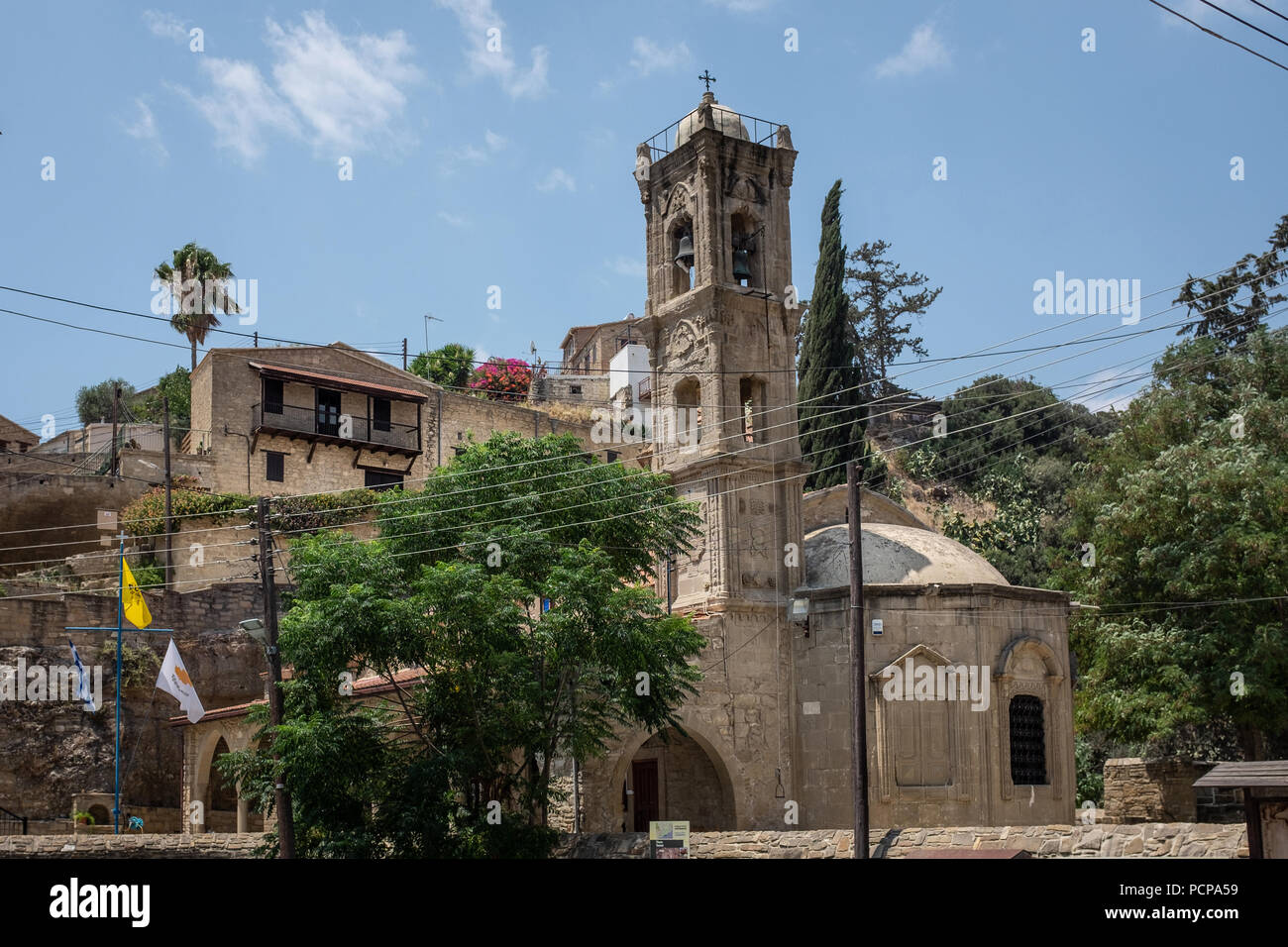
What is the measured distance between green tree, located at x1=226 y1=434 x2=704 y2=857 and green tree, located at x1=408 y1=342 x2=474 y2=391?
49.3 metres

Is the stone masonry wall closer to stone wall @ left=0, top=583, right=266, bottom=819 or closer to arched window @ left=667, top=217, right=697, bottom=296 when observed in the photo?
stone wall @ left=0, top=583, right=266, bottom=819

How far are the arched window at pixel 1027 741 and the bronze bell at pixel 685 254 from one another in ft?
49.3

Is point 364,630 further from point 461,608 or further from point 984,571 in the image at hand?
point 984,571

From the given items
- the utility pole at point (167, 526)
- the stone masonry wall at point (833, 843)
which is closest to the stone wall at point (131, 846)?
the stone masonry wall at point (833, 843)

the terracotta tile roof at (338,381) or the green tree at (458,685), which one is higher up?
the terracotta tile roof at (338,381)

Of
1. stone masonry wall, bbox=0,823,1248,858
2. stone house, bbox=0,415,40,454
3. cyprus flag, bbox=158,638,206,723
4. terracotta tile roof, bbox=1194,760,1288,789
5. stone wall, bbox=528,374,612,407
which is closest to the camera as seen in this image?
terracotta tile roof, bbox=1194,760,1288,789

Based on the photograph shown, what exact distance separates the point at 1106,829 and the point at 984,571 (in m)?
15.9

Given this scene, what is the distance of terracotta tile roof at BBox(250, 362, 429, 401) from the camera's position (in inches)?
2207

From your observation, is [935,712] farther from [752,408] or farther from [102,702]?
[102,702]

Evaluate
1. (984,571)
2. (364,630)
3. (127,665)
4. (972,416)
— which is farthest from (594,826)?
(972,416)

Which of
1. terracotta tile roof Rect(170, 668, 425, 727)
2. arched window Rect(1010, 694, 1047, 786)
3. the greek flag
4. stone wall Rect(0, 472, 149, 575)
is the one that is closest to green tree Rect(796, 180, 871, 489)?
arched window Rect(1010, 694, 1047, 786)

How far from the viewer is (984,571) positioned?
35469mm

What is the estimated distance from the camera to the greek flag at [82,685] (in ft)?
121

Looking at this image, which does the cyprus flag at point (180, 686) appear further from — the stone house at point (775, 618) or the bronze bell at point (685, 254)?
the bronze bell at point (685, 254)
